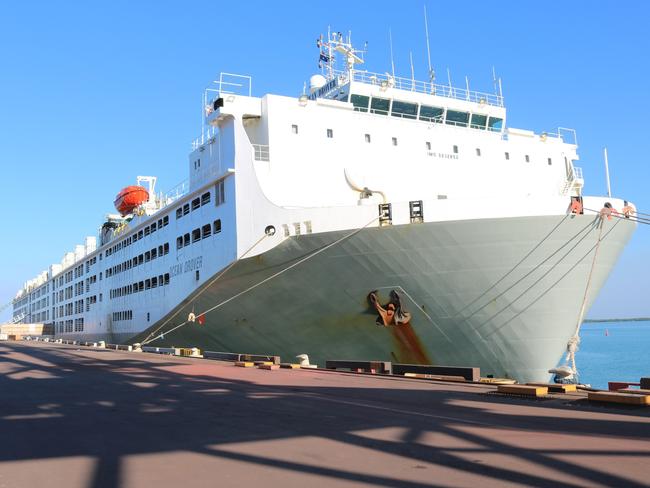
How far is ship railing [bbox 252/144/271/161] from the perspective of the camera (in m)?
19.0

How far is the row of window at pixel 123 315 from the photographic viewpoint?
1297 inches

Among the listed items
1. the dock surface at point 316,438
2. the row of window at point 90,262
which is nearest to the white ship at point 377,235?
the dock surface at point 316,438

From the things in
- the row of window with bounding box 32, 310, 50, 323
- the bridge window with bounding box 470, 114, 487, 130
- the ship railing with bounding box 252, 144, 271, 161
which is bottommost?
the row of window with bounding box 32, 310, 50, 323

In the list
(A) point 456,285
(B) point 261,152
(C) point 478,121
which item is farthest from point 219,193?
(C) point 478,121

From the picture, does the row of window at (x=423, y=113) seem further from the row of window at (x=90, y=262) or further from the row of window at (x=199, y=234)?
the row of window at (x=90, y=262)

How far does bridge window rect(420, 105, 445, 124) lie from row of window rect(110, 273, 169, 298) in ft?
43.3

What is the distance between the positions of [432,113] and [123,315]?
879 inches

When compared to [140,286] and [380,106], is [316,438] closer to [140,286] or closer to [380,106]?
[380,106]

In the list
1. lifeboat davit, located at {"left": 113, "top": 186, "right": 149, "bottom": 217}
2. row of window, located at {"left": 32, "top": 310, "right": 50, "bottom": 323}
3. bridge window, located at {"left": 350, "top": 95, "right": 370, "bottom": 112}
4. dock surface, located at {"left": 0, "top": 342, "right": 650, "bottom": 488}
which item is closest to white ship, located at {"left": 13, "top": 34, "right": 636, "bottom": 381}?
bridge window, located at {"left": 350, "top": 95, "right": 370, "bottom": 112}

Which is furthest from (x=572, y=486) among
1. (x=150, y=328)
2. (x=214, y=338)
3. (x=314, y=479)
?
(x=150, y=328)

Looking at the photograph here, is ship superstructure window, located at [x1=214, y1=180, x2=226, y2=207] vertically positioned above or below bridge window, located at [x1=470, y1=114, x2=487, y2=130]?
below

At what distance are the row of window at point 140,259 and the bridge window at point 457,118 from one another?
13.6 m

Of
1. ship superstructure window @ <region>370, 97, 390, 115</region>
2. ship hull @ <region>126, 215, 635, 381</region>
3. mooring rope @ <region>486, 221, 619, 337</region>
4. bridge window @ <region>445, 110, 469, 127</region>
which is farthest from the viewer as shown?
Answer: bridge window @ <region>445, 110, 469, 127</region>

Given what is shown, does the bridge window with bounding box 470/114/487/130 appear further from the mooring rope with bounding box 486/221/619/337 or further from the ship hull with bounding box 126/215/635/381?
the mooring rope with bounding box 486/221/619/337
